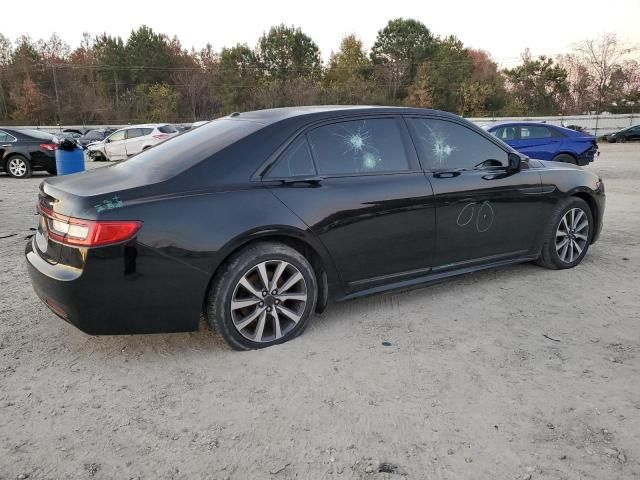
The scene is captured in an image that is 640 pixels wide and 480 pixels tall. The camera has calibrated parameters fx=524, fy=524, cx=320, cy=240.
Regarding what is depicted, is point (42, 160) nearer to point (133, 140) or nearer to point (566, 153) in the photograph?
point (133, 140)

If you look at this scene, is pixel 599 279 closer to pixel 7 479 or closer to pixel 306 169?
Answer: pixel 306 169

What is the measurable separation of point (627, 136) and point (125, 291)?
37.6m

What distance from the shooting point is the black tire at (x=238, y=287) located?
3.18 m

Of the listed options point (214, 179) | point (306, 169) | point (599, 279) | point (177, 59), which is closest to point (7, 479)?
point (214, 179)

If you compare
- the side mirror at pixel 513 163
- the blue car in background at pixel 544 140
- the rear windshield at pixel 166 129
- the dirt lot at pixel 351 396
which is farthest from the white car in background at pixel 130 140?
the side mirror at pixel 513 163

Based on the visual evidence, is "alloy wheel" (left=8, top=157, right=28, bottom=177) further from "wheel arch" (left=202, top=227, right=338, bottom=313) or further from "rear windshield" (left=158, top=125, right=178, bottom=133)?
"wheel arch" (left=202, top=227, right=338, bottom=313)

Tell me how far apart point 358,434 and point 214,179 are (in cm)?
169

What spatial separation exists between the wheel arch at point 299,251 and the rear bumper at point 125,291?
16cm

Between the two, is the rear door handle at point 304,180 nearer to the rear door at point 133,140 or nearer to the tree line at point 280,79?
the rear door at point 133,140

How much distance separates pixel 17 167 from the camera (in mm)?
13531

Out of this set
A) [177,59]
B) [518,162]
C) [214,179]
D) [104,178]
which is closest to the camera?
[214,179]

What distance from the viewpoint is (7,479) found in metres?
2.20

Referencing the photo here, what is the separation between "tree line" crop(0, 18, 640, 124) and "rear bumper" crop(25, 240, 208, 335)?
153 ft

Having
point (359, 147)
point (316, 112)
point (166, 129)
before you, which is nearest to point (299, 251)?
point (359, 147)
